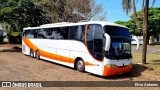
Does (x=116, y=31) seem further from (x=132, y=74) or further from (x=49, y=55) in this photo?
(x=49, y=55)

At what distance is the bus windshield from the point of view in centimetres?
1221

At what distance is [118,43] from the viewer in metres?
12.5

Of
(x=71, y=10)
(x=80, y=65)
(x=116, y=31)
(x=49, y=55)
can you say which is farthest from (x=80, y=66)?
(x=71, y=10)

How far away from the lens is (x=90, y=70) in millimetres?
13102

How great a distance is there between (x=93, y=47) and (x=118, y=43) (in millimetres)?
1421

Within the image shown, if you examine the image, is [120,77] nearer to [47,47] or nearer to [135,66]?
[135,66]

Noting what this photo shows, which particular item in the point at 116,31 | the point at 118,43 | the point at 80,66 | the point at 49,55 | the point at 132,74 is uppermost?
the point at 116,31

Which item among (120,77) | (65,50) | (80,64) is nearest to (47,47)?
(65,50)

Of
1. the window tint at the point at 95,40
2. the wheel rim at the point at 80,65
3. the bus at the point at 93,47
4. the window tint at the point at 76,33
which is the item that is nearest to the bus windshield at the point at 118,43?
the bus at the point at 93,47

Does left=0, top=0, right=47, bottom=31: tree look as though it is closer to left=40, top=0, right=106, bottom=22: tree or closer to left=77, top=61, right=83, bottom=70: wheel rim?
left=40, top=0, right=106, bottom=22: tree

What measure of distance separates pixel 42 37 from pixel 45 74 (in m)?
7.19

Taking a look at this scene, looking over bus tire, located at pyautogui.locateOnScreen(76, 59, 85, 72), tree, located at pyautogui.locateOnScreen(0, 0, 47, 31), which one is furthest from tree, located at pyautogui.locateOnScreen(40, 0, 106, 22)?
bus tire, located at pyautogui.locateOnScreen(76, 59, 85, 72)

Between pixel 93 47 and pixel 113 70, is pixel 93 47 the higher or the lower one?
the higher one

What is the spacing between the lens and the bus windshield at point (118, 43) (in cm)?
1221
